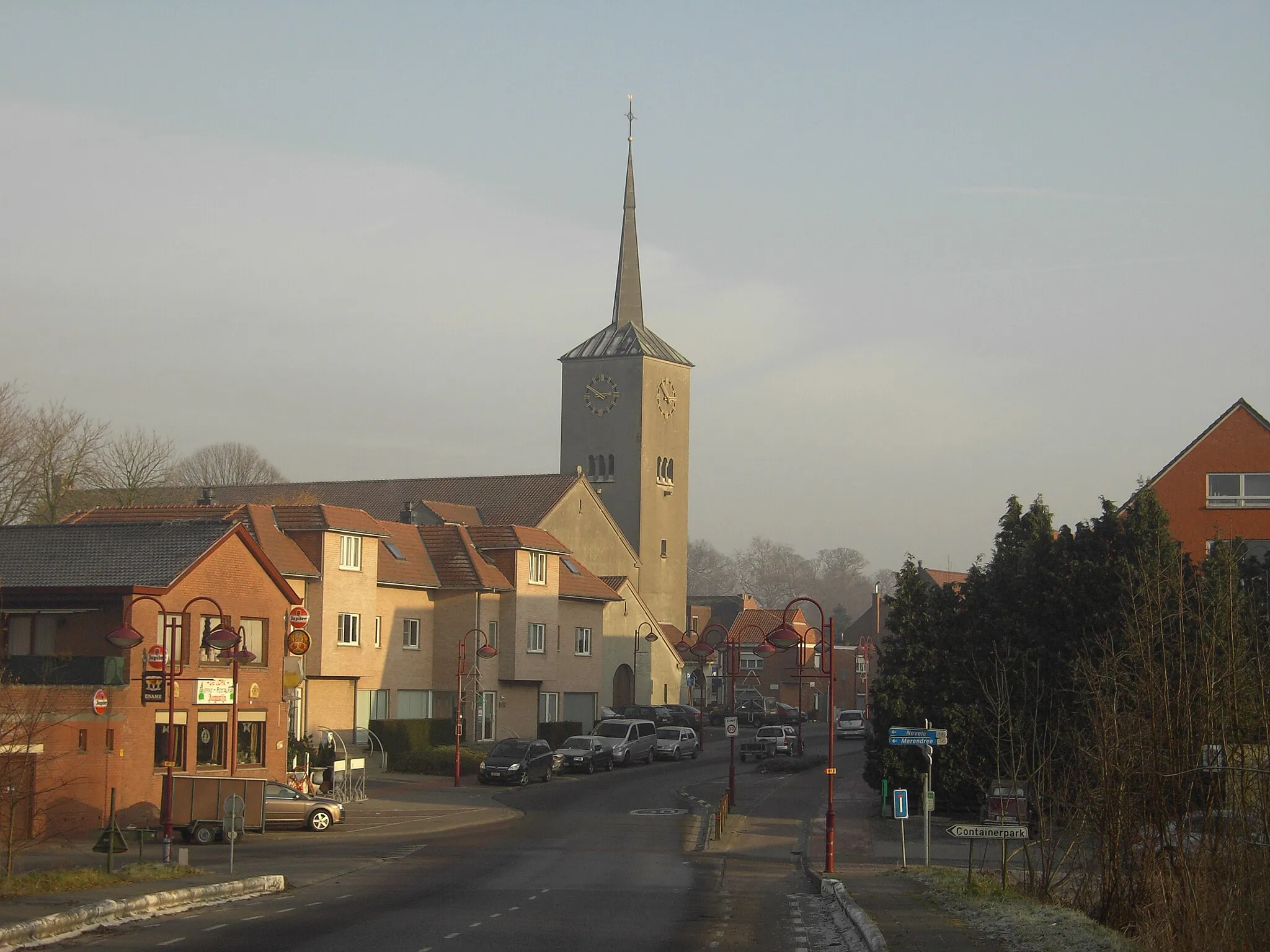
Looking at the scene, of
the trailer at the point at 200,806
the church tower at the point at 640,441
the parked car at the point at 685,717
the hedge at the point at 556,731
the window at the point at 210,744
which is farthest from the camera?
the church tower at the point at 640,441

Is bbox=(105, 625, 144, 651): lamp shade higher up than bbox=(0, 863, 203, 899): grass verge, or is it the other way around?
bbox=(105, 625, 144, 651): lamp shade

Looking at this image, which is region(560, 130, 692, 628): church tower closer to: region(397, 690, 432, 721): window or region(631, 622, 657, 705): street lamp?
region(631, 622, 657, 705): street lamp

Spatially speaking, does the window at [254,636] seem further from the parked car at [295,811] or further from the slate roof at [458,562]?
the slate roof at [458,562]

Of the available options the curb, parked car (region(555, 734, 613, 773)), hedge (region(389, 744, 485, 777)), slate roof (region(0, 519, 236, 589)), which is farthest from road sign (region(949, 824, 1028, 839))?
parked car (region(555, 734, 613, 773))

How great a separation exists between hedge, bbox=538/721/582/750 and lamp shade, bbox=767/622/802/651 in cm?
3006

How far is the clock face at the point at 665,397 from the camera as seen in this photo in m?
109

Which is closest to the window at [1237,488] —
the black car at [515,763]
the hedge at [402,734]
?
the black car at [515,763]

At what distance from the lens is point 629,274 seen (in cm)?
11569

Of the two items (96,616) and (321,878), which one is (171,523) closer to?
(96,616)

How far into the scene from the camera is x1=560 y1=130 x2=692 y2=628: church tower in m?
106

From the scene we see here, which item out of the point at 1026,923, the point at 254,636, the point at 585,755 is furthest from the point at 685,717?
the point at 1026,923

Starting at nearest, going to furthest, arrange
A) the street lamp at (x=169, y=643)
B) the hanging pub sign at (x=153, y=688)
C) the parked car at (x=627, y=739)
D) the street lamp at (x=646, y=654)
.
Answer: the street lamp at (x=169, y=643)
the hanging pub sign at (x=153, y=688)
the parked car at (x=627, y=739)
the street lamp at (x=646, y=654)

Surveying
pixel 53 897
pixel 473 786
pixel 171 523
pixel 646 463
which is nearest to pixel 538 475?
pixel 646 463

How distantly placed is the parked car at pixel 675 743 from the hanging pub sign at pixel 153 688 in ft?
105
